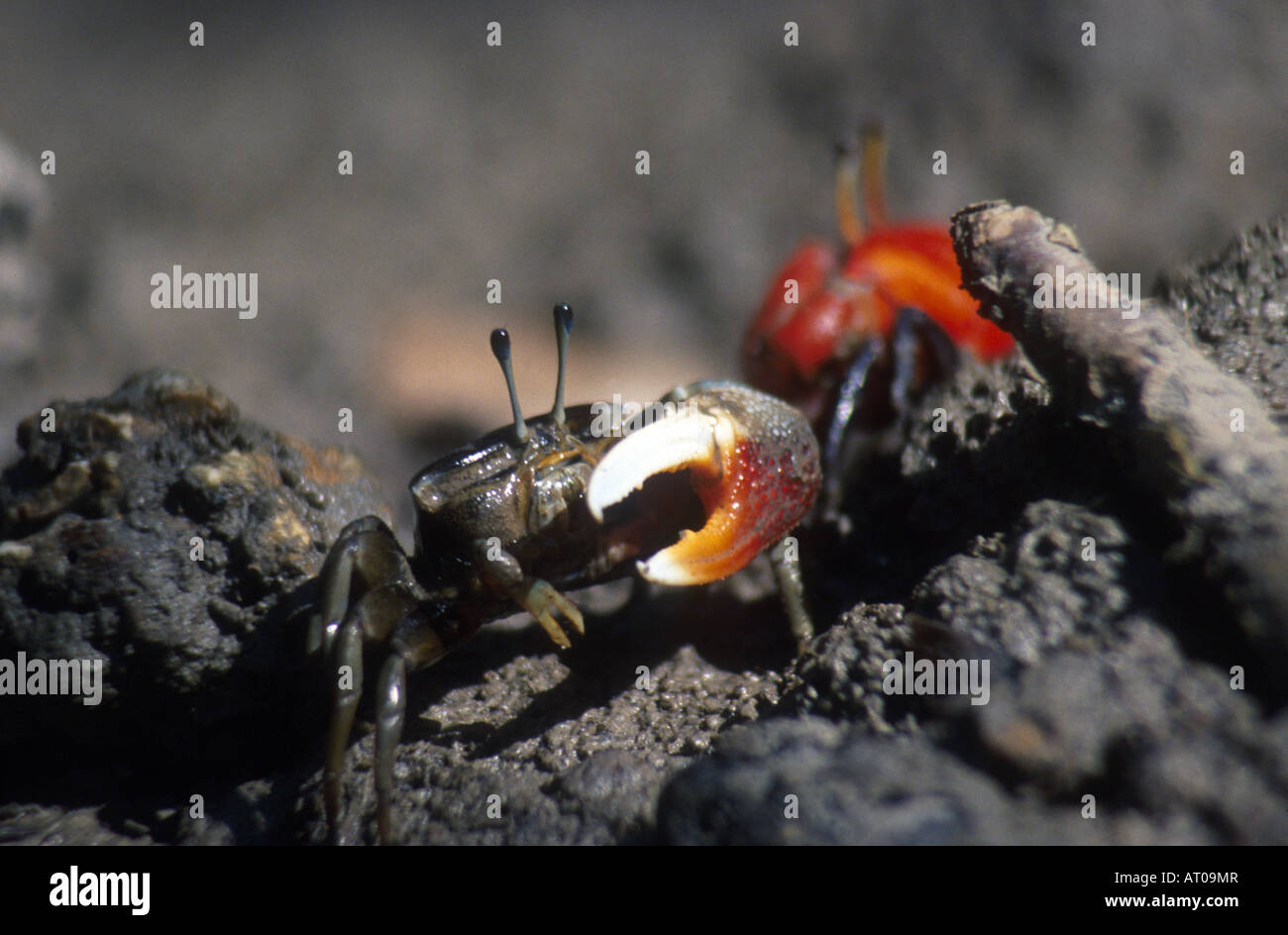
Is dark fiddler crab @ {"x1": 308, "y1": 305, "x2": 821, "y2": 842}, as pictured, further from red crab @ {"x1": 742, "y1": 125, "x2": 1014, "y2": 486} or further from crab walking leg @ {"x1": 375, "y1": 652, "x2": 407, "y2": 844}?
red crab @ {"x1": 742, "y1": 125, "x2": 1014, "y2": 486}

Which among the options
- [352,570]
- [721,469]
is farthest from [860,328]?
[352,570]

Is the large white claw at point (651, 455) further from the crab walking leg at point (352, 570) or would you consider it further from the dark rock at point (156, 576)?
the dark rock at point (156, 576)

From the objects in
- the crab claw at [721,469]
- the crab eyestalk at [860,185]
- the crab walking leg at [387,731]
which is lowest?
the crab walking leg at [387,731]

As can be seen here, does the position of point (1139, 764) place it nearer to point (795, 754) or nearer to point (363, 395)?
point (795, 754)

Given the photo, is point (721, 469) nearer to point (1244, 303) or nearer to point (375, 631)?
point (375, 631)

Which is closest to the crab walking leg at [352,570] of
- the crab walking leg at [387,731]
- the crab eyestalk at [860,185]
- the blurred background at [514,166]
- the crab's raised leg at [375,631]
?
the crab's raised leg at [375,631]

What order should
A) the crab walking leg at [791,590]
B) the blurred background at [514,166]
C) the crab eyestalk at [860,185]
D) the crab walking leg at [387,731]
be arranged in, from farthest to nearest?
the blurred background at [514,166], the crab eyestalk at [860,185], the crab walking leg at [791,590], the crab walking leg at [387,731]
